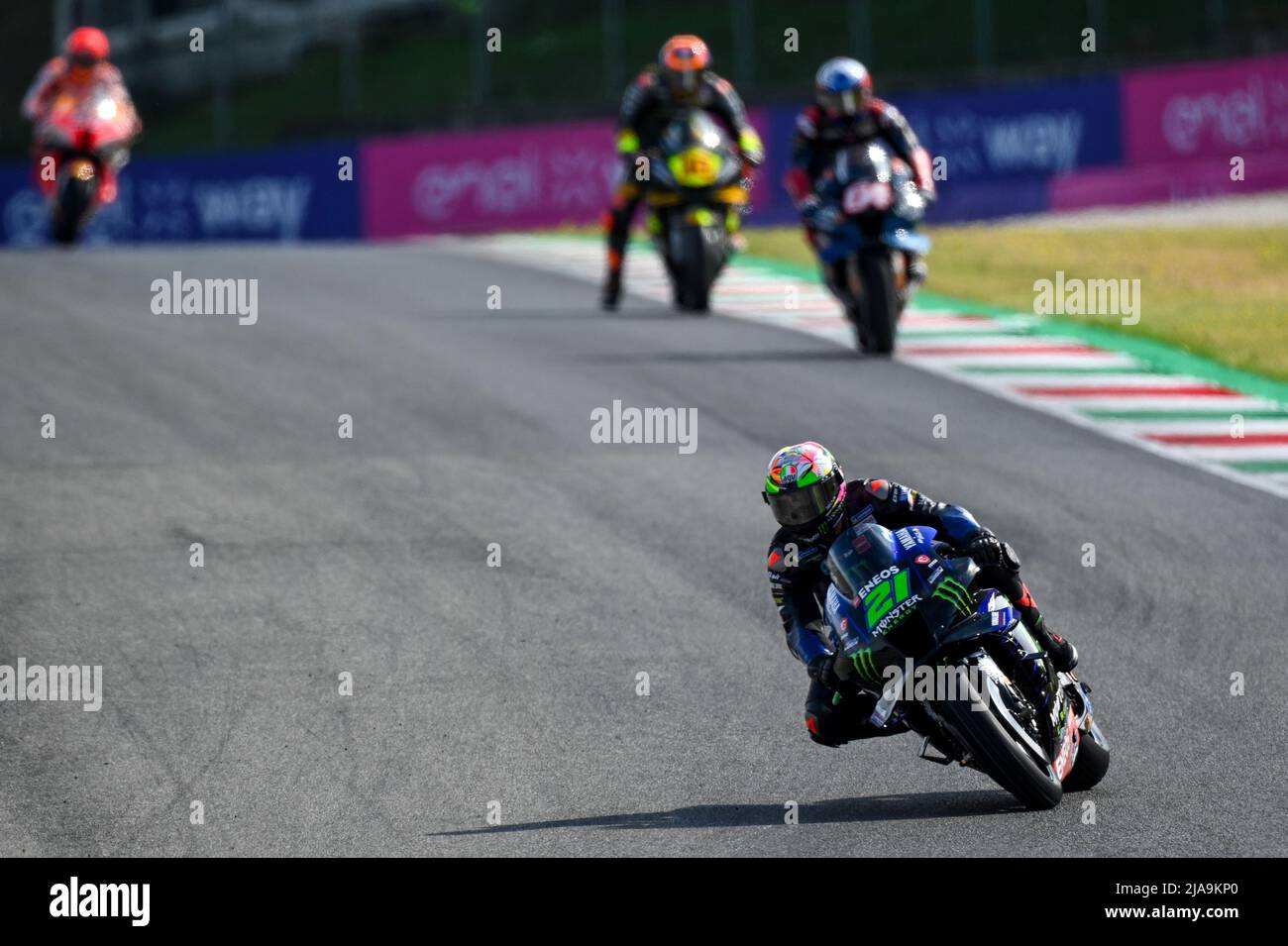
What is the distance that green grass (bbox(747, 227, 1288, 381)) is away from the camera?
18281 millimetres

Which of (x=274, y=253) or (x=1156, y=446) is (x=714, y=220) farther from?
(x=274, y=253)

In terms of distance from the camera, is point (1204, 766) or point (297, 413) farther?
point (297, 413)

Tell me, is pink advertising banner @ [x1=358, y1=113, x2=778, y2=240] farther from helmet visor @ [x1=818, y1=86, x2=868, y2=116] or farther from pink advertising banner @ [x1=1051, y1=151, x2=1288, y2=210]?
helmet visor @ [x1=818, y1=86, x2=868, y2=116]

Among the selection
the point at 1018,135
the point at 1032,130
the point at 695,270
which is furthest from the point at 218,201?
the point at 695,270

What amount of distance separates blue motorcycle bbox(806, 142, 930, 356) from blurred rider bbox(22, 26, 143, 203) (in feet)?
29.3

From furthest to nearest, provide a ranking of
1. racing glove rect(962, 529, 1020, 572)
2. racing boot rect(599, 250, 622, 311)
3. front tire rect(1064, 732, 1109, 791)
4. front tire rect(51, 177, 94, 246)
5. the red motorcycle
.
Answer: front tire rect(51, 177, 94, 246)
the red motorcycle
racing boot rect(599, 250, 622, 311)
front tire rect(1064, 732, 1109, 791)
racing glove rect(962, 529, 1020, 572)

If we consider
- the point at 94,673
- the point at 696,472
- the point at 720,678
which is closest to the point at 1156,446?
the point at 696,472

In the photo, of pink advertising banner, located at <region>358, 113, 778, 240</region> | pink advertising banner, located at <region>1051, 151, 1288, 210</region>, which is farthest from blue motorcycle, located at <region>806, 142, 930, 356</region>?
pink advertising banner, located at <region>358, 113, 778, 240</region>

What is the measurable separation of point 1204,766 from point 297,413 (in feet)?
29.3

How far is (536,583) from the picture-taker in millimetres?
11664

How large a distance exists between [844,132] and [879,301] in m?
1.41

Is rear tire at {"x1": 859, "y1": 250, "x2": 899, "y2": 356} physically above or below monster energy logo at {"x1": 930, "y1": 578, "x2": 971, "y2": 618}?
above

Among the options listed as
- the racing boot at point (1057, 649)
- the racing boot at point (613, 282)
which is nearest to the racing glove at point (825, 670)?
the racing boot at point (1057, 649)

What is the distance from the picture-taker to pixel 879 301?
55.9ft
